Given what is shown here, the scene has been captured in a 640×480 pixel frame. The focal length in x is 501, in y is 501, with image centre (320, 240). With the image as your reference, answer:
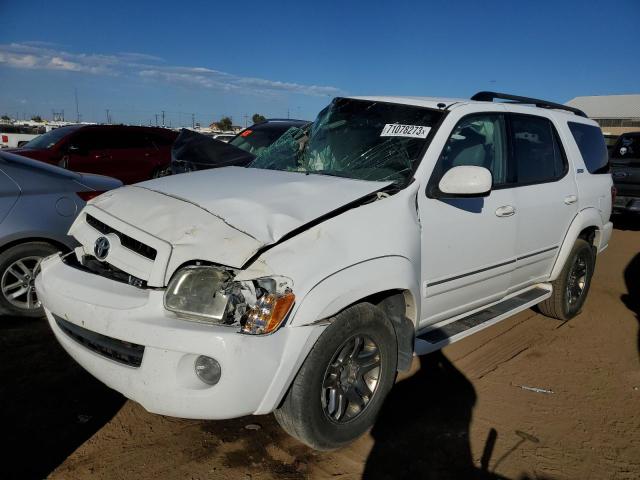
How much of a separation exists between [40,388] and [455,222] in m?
2.88

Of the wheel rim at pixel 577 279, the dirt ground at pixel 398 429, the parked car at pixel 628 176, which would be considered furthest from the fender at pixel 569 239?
the parked car at pixel 628 176

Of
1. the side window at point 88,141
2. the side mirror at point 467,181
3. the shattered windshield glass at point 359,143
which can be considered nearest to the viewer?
the side mirror at point 467,181

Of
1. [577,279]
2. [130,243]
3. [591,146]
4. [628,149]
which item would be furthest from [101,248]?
[628,149]

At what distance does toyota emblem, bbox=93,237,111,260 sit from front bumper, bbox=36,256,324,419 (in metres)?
0.30

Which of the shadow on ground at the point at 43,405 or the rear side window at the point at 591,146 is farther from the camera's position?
the rear side window at the point at 591,146

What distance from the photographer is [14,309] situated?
4180 mm

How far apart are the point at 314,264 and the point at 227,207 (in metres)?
0.60

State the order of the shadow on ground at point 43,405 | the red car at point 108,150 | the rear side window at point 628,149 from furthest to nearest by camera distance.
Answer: the rear side window at point 628,149 → the red car at point 108,150 → the shadow on ground at point 43,405

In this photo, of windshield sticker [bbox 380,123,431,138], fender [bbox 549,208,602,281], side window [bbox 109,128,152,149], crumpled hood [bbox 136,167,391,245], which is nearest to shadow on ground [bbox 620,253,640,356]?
fender [bbox 549,208,602,281]

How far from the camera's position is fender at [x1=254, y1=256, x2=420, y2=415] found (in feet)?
7.56

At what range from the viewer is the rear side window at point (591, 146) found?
478cm

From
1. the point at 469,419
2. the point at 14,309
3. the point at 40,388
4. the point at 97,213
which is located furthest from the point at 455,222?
the point at 14,309

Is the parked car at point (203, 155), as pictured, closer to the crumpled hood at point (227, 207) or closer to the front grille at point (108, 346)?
the crumpled hood at point (227, 207)

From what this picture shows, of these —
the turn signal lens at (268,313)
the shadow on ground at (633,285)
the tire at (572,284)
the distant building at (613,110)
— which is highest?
the distant building at (613,110)
